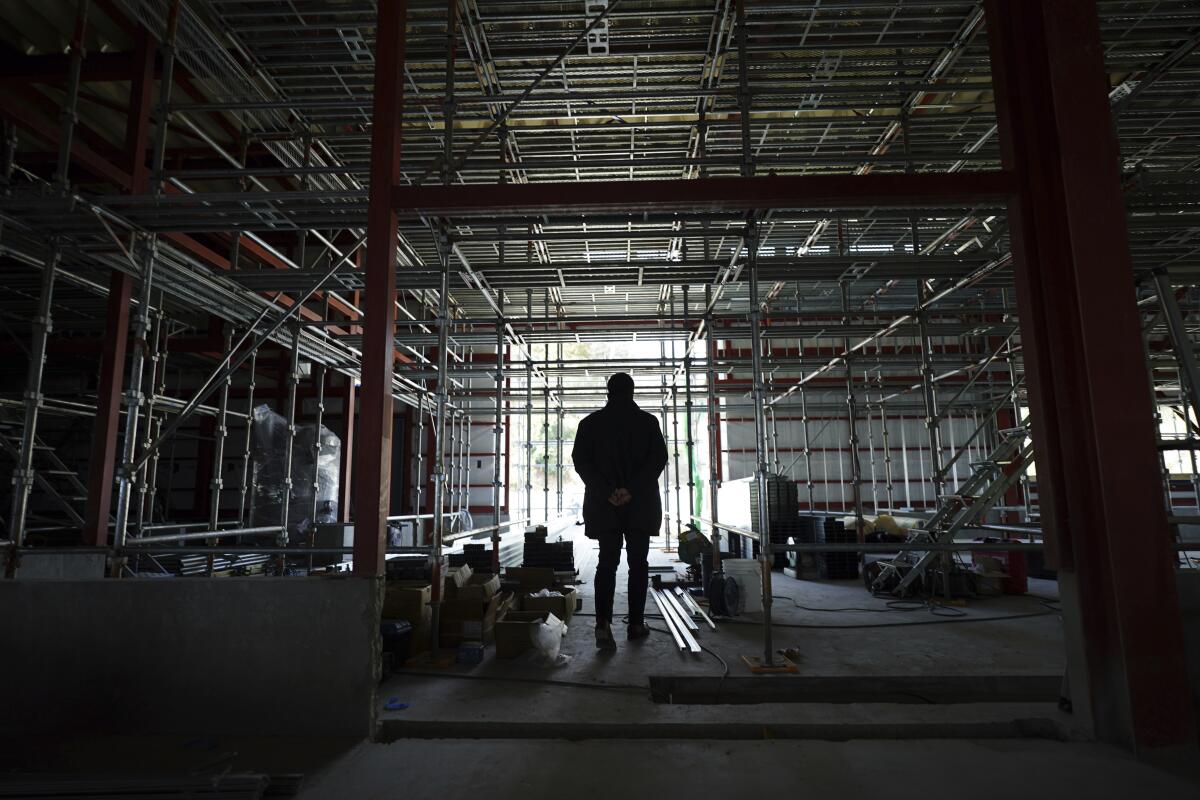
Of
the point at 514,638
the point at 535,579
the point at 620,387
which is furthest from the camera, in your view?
the point at 535,579

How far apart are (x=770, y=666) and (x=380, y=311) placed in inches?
134

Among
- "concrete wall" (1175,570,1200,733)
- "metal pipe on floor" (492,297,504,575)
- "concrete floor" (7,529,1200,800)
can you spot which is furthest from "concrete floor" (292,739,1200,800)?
"metal pipe on floor" (492,297,504,575)

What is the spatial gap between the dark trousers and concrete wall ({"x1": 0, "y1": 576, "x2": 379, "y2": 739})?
7.23 feet

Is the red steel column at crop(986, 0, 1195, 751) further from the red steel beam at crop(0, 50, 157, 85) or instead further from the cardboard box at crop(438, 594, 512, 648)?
the red steel beam at crop(0, 50, 157, 85)

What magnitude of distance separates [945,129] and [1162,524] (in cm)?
669

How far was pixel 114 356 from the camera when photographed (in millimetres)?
6250

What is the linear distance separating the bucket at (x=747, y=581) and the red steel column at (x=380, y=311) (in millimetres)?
3700

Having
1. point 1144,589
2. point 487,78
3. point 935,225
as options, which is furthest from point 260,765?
point 935,225

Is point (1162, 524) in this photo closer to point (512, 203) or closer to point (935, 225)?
point (512, 203)

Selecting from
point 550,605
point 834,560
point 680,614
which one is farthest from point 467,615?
point 834,560

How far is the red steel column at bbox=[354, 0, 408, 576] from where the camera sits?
10.8 ft

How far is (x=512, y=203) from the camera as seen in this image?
3.83 metres

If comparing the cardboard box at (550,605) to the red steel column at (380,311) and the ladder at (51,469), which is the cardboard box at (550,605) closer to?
the red steel column at (380,311)

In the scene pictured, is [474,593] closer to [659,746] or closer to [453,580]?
[453,580]
